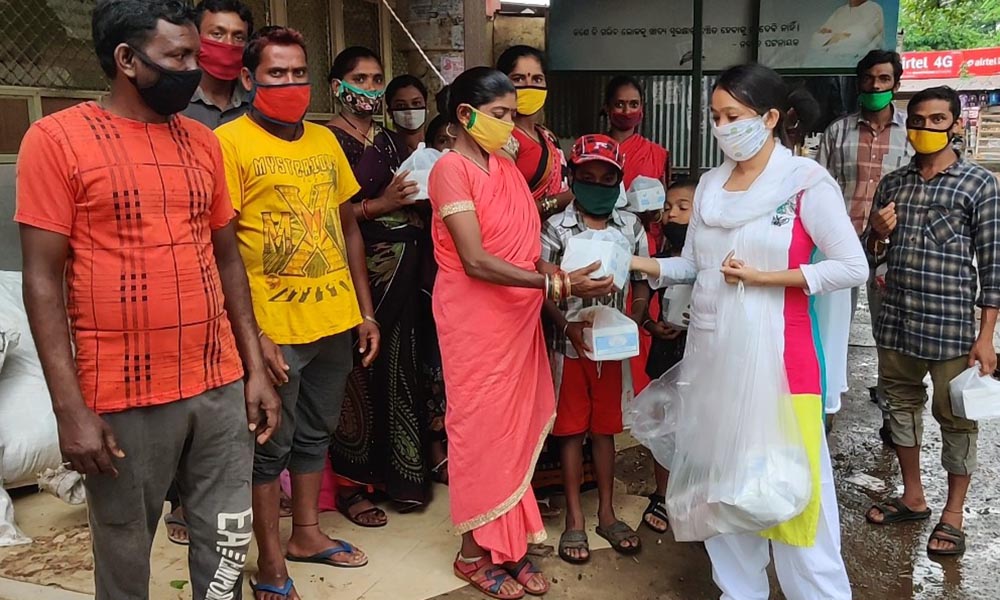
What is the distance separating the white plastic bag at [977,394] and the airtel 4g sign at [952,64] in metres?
22.7

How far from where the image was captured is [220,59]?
3.00 meters

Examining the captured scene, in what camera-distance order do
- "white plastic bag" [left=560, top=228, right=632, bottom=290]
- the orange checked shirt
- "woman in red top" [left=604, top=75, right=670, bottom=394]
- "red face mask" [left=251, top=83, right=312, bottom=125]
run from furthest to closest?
"woman in red top" [left=604, top=75, right=670, bottom=394] < "white plastic bag" [left=560, top=228, right=632, bottom=290] < "red face mask" [left=251, top=83, right=312, bottom=125] < the orange checked shirt

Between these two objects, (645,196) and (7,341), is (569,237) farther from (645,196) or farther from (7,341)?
(7,341)

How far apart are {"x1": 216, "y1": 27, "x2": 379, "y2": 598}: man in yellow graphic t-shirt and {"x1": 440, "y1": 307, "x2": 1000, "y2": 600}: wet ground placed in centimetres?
84

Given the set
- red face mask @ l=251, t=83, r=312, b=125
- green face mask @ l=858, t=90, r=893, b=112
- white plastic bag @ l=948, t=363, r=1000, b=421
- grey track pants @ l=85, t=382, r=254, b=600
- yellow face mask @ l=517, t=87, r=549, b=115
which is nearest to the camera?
grey track pants @ l=85, t=382, r=254, b=600

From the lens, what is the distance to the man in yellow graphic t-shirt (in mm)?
2609

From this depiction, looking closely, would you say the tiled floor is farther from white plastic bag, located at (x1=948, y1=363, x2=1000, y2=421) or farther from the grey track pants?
white plastic bag, located at (x1=948, y1=363, x2=1000, y2=421)

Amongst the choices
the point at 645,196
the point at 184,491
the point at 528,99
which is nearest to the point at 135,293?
the point at 184,491

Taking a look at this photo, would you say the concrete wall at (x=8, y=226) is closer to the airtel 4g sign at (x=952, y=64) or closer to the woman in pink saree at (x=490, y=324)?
the woman in pink saree at (x=490, y=324)

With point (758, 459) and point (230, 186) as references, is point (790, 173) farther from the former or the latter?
point (230, 186)

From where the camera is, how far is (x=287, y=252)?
2.67 metres

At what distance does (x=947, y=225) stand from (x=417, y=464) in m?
2.46

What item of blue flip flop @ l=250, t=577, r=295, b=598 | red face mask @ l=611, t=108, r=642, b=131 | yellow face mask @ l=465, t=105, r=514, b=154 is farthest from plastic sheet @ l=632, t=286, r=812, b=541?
red face mask @ l=611, t=108, r=642, b=131

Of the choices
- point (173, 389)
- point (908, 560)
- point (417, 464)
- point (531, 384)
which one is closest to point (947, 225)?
point (908, 560)
